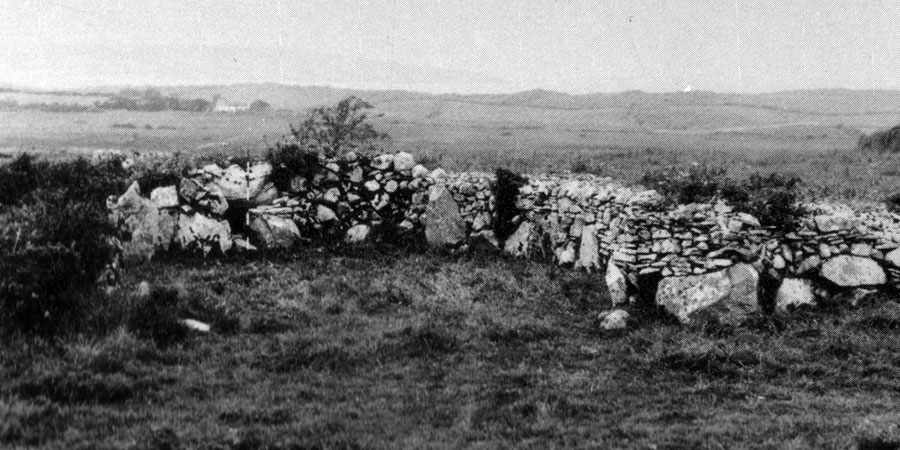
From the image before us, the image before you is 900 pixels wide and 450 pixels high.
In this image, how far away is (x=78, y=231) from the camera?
12680mm

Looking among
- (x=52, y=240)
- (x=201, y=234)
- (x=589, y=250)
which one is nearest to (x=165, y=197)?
(x=201, y=234)

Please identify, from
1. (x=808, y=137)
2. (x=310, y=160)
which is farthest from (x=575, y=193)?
(x=808, y=137)

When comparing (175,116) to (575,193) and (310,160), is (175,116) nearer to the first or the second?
(310,160)

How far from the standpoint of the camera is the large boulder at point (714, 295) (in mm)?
11633

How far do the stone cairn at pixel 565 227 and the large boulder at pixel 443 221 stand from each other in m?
0.03

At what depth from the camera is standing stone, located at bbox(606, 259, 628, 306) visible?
505 inches

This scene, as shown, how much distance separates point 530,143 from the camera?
167 feet

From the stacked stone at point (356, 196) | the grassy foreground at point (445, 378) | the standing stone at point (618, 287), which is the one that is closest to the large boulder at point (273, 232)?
the stacked stone at point (356, 196)

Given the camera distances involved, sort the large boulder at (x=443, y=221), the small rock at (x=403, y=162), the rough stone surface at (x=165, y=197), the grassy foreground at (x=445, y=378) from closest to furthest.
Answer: the grassy foreground at (x=445, y=378) → the rough stone surface at (x=165, y=197) → the large boulder at (x=443, y=221) → the small rock at (x=403, y=162)

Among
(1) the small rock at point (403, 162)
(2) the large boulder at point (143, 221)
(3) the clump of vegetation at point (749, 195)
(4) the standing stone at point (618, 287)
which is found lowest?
(4) the standing stone at point (618, 287)

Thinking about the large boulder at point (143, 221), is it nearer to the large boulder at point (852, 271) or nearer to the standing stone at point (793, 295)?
the standing stone at point (793, 295)

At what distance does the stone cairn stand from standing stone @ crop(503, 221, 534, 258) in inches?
1.2

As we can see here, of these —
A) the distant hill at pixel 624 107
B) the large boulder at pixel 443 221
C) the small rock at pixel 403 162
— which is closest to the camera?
the large boulder at pixel 443 221

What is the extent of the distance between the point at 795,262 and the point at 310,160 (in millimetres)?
11763
